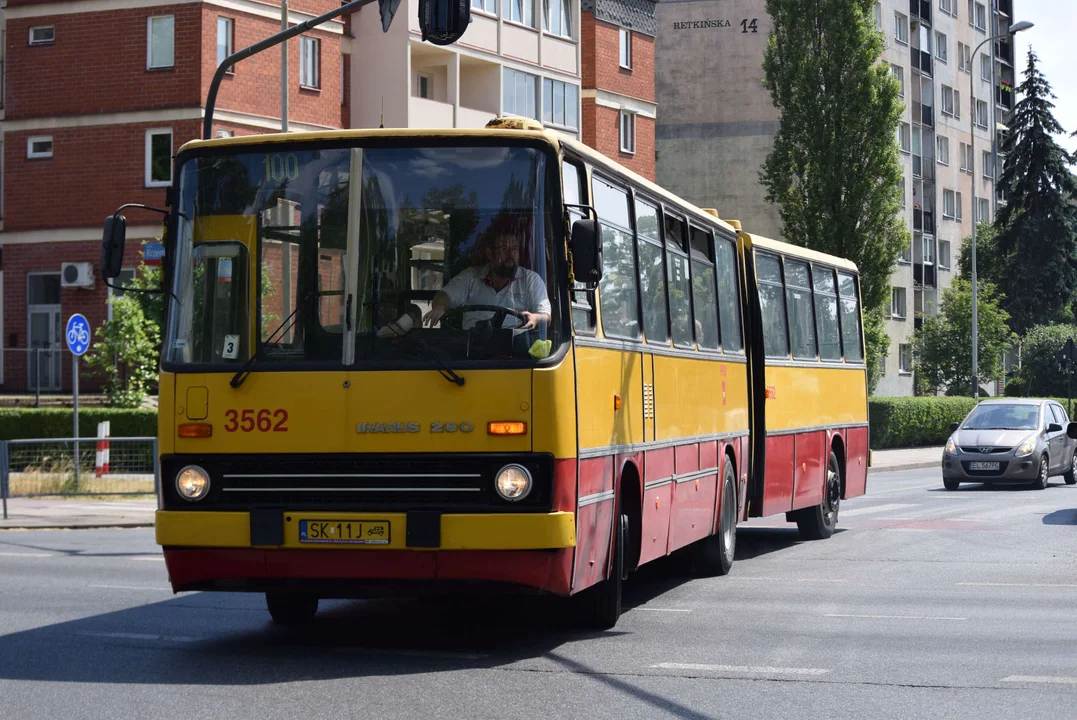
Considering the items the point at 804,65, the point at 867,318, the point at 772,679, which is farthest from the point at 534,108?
the point at 772,679

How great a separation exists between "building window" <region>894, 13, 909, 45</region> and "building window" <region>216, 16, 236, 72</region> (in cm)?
4176

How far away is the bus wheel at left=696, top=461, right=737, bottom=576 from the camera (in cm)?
1538

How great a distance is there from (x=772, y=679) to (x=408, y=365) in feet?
8.84

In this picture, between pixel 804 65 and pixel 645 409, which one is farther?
pixel 804 65

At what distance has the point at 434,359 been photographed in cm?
997

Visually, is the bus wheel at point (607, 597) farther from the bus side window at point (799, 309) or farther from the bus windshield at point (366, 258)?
the bus side window at point (799, 309)

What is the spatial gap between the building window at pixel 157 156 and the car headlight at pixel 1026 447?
80.1 ft

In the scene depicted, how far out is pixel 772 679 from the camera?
9.41m

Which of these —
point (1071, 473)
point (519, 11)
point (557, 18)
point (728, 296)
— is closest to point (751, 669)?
point (728, 296)

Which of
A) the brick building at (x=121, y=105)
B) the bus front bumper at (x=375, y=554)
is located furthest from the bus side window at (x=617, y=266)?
the brick building at (x=121, y=105)

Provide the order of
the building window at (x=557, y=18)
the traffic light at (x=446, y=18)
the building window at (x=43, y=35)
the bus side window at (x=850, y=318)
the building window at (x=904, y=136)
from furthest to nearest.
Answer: the building window at (x=904, y=136)
the building window at (x=557, y=18)
the building window at (x=43, y=35)
the bus side window at (x=850, y=318)
the traffic light at (x=446, y=18)

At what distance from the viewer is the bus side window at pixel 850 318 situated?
2134 cm

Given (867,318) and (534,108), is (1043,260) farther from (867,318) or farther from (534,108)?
(534,108)

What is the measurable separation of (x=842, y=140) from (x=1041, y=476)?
85.8ft
